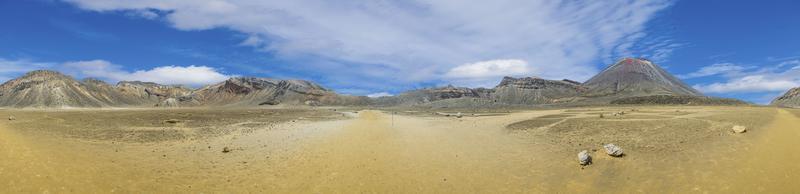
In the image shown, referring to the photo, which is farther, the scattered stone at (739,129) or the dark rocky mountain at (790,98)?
the dark rocky mountain at (790,98)

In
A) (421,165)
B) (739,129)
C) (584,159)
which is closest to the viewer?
(584,159)

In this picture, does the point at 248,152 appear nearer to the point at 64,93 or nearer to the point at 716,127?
the point at 716,127

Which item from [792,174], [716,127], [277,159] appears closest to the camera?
[792,174]

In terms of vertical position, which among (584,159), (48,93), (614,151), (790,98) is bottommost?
(584,159)

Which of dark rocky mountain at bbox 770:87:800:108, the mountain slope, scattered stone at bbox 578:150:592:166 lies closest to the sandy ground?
scattered stone at bbox 578:150:592:166

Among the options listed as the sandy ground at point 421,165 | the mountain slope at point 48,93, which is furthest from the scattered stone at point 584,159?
the mountain slope at point 48,93

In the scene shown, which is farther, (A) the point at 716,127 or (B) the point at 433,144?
(B) the point at 433,144

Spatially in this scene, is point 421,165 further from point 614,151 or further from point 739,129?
point 739,129

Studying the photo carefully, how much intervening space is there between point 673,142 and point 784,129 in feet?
20.2

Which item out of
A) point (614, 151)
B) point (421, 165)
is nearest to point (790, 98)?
point (614, 151)

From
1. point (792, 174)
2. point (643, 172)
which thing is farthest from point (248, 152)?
point (792, 174)

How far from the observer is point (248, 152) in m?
19.1

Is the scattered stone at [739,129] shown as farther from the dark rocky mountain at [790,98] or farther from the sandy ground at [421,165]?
the dark rocky mountain at [790,98]

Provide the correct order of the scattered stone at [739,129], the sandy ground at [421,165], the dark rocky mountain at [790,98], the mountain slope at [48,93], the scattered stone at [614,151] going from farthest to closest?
the dark rocky mountain at [790,98] < the mountain slope at [48,93] < the scattered stone at [739,129] < the scattered stone at [614,151] < the sandy ground at [421,165]
